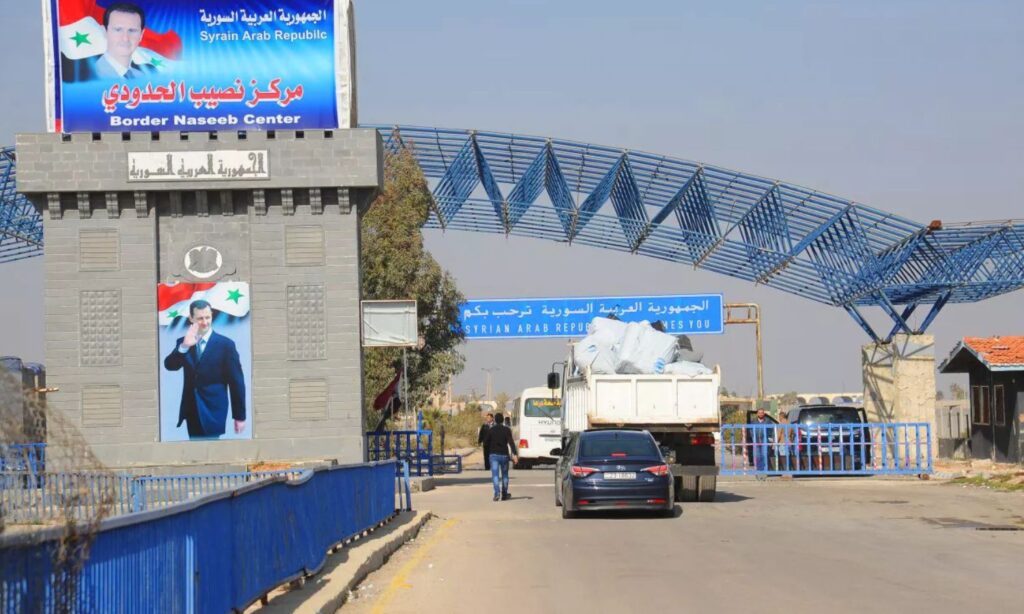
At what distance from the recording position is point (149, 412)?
29.8 meters

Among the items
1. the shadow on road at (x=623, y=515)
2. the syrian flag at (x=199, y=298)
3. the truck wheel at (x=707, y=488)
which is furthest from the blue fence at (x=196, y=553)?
the syrian flag at (x=199, y=298)

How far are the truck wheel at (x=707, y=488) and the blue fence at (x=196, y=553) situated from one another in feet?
40.2

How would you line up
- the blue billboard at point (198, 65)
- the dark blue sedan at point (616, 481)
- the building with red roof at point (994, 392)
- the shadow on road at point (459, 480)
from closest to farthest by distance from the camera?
the dark blue sedan at point (616, 481)
the blue billboard at point (198, 65)
the shadow on road at point (459, 480)
the building with red roof at point (994, 392)

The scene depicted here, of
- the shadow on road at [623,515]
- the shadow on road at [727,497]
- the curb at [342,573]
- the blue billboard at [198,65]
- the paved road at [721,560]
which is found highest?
the blue billboard at [198,65]

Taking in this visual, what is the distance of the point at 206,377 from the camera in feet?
98.3

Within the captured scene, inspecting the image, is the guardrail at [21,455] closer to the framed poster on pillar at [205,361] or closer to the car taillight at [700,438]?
the car taillight at [700,438]

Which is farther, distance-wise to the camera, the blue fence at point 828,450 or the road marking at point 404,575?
the blue fence at point 828,450

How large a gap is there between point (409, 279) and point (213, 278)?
63.2ft

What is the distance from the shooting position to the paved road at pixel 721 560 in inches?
472

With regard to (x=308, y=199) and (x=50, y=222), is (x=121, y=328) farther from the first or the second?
(x=308, y=199)

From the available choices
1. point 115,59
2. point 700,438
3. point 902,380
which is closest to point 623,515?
point 700,438

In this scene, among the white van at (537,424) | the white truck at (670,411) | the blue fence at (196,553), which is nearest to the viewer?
the blue fence at (196,553)

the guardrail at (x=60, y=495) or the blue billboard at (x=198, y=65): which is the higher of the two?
the blue billboard at (x=198, y=65)

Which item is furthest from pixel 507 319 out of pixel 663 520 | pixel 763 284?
pixel 663 520
